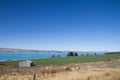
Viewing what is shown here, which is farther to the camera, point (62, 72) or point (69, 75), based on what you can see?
point (62, 72)

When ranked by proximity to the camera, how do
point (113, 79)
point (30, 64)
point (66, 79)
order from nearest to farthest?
point (113, 79)
point (66, 79)
point (30, 64)

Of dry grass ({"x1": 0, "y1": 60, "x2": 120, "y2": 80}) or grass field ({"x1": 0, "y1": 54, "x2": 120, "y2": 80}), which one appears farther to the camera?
grass field ({"x1": 0, "y1": 54, "x2": 120, "y2": 80})

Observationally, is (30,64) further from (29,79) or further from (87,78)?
(87,78)

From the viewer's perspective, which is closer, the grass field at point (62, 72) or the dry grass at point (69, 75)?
the dry grass at point (69, 75)

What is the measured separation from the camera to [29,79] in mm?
21297

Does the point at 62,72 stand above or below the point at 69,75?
below

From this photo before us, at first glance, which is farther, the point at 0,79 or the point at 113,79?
the point at 0,79

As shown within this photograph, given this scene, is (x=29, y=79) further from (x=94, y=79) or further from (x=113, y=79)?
(x=113, y=79)

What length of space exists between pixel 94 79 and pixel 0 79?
37.4 ft

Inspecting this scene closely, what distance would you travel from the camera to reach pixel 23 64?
43.7 meters

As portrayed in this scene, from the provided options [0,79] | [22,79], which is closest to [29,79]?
[22,79]

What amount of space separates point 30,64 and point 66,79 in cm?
2447

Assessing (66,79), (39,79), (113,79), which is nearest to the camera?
(113,79)

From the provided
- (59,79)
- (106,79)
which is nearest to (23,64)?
(59,79)
